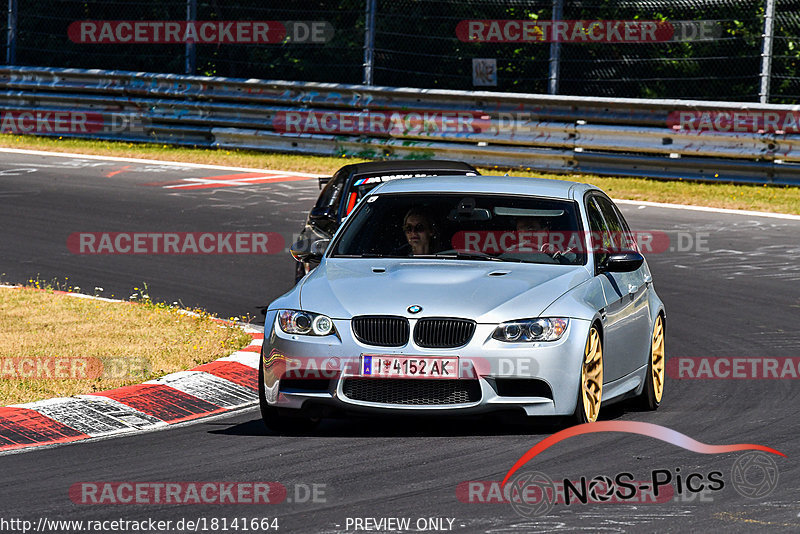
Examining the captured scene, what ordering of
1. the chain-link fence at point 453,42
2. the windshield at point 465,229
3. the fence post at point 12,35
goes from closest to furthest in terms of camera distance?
the windshield at point 465,229 < the chain-link fence at point 453,42 < the fence post at point 12,35

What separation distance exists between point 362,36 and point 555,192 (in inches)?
617

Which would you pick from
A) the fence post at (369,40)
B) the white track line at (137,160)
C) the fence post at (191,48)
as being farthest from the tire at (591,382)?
the fence post at (191,48)

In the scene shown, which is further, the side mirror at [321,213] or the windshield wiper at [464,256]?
the side mirror at [321,213]

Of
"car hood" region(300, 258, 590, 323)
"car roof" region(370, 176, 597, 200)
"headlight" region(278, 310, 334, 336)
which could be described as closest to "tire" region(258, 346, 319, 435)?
"headlight" region(278, 310, 334, 336)

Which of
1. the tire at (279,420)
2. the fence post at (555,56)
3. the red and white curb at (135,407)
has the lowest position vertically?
the red and white curb at (135,407)

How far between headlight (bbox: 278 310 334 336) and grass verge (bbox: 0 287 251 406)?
68.6 inches

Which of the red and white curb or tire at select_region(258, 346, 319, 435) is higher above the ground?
tire at select_region(258, 346, 319, 435)

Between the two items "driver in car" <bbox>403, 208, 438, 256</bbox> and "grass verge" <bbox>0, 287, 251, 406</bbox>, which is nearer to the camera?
"driver in car" <bbox>403, 208, 438, 256</bbox>

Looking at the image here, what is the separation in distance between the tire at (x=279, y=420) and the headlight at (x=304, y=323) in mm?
290

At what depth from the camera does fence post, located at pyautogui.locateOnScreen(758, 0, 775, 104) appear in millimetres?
19156

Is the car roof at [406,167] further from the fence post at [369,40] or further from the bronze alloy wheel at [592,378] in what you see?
the fence post at [369,40]

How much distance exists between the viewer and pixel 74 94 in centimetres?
2536

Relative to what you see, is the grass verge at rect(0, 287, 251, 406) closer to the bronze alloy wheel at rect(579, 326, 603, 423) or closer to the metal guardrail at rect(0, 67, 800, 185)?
the bronze alloy wheel at rect(579, 326, 603, 423)

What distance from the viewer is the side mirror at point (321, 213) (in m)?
12.5
